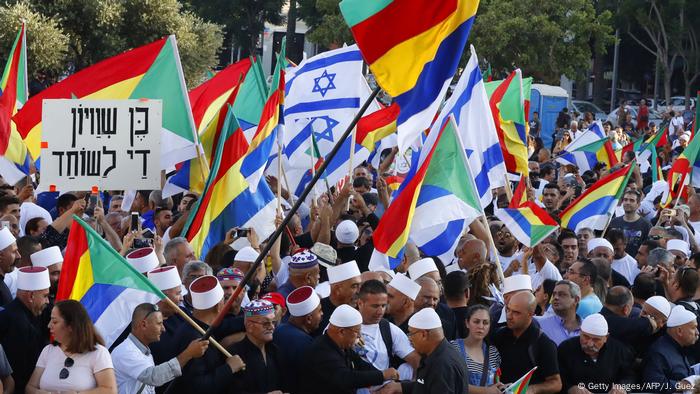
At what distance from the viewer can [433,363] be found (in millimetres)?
7668

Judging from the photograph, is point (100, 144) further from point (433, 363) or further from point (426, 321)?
point (433, 363)

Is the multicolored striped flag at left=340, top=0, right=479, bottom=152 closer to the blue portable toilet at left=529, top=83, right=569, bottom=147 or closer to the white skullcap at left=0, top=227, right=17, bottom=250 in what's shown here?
the white skullcap at left=0, top=227, right=17, bottom=250

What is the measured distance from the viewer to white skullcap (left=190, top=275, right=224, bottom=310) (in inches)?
314

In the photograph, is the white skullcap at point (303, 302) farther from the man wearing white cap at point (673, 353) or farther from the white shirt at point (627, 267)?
the white shirt at point (627, 267)

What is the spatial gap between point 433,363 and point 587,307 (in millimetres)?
2322

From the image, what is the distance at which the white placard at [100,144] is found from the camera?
10531 mm

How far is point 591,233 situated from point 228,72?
456cm

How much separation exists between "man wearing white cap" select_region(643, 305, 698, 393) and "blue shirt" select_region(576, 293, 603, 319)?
57 centimetres

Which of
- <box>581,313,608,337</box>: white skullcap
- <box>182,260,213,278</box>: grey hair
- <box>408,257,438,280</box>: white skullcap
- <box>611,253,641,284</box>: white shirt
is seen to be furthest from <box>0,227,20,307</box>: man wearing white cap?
<box>611,253,641,284</box>: white shirt

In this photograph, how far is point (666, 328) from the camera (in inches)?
370

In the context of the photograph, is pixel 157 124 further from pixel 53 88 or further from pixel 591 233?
pixel 591 233

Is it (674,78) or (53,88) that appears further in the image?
(674,78)

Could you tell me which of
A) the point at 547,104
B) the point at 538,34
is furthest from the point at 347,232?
the point at 538,34

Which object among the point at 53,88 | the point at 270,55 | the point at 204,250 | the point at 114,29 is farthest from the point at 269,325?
the point at 270,55
